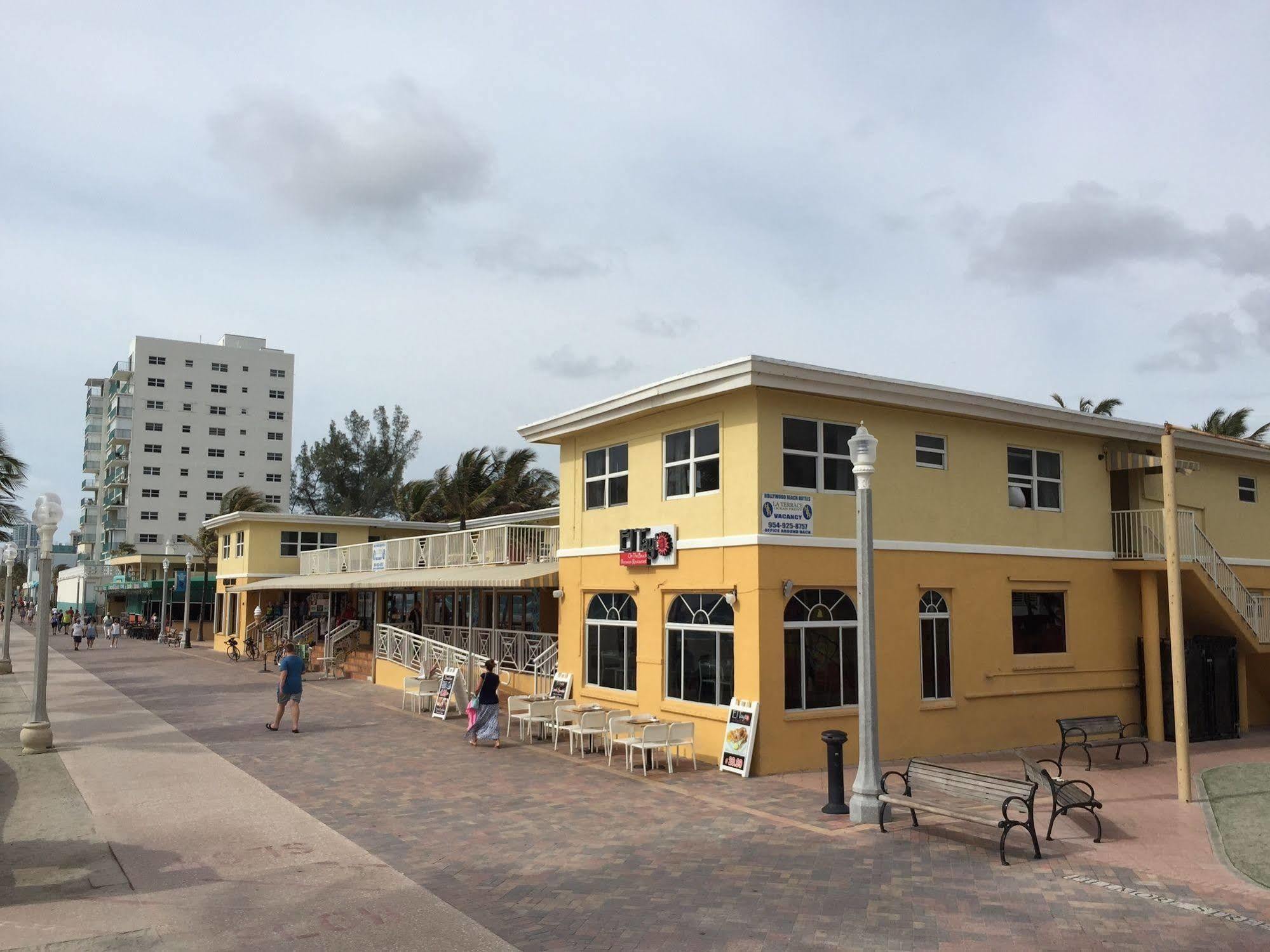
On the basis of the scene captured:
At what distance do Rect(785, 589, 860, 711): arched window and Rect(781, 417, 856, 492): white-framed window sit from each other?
167 centimetres

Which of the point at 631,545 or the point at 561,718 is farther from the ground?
the point at 631,545

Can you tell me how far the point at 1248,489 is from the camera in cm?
2211

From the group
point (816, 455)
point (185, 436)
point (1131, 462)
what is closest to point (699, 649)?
point (816, 455)

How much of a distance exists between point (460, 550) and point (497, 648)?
4.28 metres

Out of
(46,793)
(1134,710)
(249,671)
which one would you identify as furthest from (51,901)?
(249,671)

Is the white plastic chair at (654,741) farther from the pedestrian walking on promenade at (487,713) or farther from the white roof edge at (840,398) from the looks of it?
the white roof edge at (840,398)

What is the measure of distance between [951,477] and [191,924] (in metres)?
13.3

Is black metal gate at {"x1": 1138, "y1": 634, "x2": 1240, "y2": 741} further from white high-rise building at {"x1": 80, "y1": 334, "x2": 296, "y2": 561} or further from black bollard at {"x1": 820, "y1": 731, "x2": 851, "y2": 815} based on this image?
white high-rise building at {"x1": 80, "y1": 334, "x2": 296, "y2": 561}

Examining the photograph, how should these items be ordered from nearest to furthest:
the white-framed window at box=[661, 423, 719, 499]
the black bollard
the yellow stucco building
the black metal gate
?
1. the black bollard
2. the yellow stucco building
3. the white-framed window at box=[661, 423, 719, 499]
4. the black metal gate

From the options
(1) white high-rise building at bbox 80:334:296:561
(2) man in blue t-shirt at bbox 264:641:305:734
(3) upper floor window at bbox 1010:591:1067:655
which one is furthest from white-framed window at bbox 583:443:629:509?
(1) white high-rise building at bbox 80:334:296:561

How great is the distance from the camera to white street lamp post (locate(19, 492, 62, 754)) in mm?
14945

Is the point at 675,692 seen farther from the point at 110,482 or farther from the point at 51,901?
the point at 110,482

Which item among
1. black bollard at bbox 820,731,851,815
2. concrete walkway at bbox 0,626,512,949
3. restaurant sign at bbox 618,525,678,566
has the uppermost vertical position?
restaurant sign at bbox 618,525,678,566

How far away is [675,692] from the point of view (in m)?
15.6
